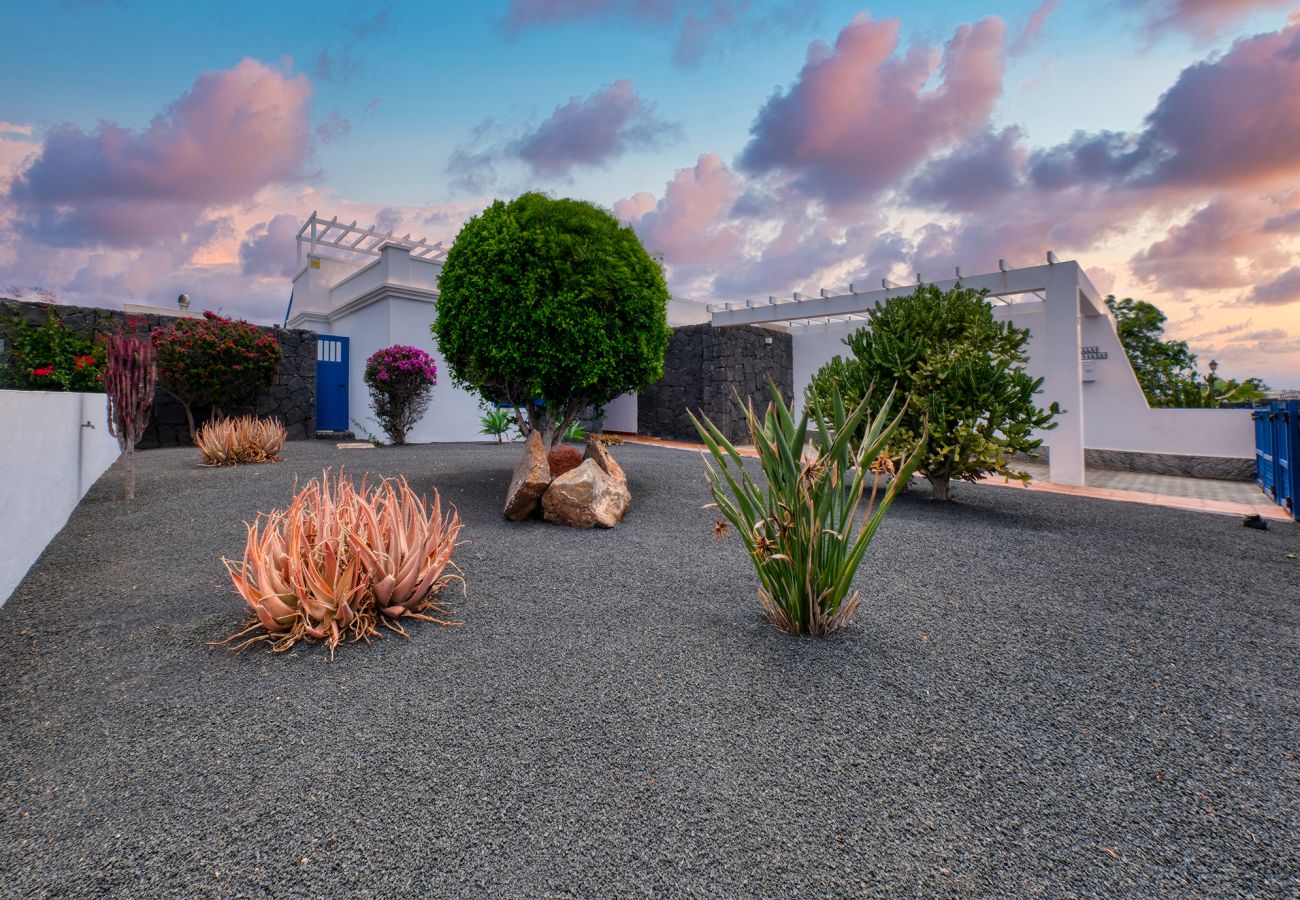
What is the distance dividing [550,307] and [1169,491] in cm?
857

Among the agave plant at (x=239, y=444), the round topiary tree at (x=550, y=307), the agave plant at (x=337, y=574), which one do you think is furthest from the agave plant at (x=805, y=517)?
the agave plant at (x=239, y=444)

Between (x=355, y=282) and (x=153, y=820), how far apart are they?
12916 mm

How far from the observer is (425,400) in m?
10.2

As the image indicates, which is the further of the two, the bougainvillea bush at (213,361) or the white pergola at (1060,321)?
the bougainvillea bush at (213,361)

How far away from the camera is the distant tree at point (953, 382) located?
508 centimetres

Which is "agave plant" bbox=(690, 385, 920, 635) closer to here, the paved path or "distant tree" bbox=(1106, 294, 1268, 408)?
the paved path

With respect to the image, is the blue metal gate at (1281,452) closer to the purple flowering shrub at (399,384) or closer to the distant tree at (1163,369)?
the distant tree at (1163,369)

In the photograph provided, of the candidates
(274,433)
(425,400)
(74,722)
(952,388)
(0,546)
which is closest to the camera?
(74,722)

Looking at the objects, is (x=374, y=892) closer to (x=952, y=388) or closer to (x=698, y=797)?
(x=698, y=797)

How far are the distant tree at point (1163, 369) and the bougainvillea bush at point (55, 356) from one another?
18178 mm

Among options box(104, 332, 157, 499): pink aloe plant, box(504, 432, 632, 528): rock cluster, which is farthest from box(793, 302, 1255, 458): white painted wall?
box(104, 332, 157, 499): pink aloe plant

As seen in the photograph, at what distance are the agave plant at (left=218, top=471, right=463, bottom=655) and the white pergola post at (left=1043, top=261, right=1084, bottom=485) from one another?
8.67m

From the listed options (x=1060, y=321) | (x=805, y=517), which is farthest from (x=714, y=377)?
(x=805, y=517)

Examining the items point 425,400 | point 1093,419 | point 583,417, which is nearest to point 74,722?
point 425,400
